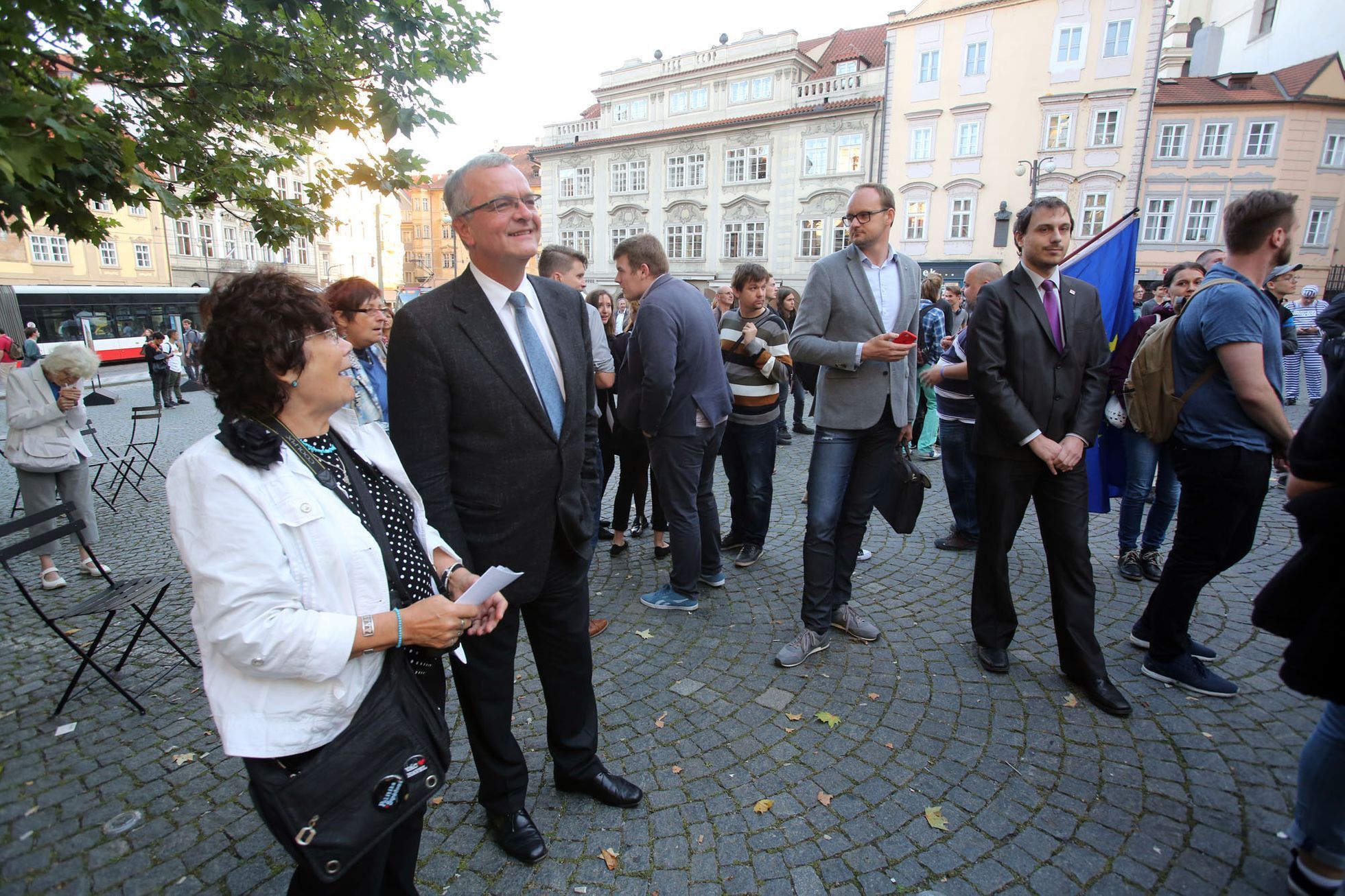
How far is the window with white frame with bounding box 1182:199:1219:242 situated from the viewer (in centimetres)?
2852

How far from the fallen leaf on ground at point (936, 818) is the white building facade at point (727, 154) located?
3059 cm

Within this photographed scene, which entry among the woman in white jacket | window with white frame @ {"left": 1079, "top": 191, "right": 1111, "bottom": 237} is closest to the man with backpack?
the woman in white jacket

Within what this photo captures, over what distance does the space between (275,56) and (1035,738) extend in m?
5.84

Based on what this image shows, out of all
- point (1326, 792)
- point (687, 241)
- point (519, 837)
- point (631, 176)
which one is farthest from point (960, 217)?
point (519, 837)

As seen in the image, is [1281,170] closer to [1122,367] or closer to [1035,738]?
[1122,367]

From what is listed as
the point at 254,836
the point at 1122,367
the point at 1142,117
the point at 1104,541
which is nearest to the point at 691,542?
the point at 254,836

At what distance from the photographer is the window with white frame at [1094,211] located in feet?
92.3

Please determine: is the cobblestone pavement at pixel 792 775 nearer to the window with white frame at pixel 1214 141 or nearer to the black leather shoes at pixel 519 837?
the black leather shoes at pixel 519 837

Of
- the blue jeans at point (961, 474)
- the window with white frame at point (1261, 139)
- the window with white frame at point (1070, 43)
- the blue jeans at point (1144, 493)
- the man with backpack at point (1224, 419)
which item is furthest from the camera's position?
the window with white frame at point (1261, 139)

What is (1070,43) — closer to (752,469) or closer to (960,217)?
(960,217)

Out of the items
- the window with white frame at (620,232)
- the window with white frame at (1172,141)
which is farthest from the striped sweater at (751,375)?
the window with white frame at (620,232)

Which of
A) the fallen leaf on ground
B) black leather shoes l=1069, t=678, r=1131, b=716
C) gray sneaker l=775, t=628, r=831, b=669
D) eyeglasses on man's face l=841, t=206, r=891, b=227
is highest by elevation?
eyeglasses on man's face l=841, t=206, r=891, b=227

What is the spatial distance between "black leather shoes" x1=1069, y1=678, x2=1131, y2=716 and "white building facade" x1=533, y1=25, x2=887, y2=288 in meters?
29.7

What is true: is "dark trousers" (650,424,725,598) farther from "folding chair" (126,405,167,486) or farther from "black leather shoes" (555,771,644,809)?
"folding chair" (126,405,167,486)
